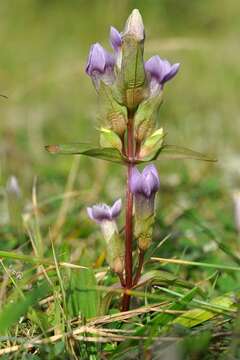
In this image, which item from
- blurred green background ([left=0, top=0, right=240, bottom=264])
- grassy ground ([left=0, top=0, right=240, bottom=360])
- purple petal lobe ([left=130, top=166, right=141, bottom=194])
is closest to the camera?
grassy ground ([left=0, top=0, right=240, bottom=360])

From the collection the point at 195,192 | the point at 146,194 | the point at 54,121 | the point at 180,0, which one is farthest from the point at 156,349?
the point at 180,0

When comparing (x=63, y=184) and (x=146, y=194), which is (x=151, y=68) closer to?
(x=146, y=194)

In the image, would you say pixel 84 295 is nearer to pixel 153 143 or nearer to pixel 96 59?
pixel 153 143

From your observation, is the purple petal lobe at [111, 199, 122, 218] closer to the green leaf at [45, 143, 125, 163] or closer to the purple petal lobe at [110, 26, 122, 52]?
the green leaf at [45, 143, 125, 163]

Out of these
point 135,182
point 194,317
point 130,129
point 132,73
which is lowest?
point 194,317

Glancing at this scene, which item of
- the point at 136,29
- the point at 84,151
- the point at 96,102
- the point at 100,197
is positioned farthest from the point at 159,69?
the point at 100,197

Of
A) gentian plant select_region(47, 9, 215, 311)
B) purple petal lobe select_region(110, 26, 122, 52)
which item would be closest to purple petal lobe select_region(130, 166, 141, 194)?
gentian plant select_region(47, 9, 215, 311)
